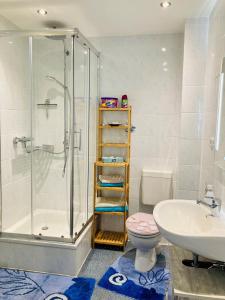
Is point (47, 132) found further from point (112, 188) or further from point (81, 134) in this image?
point (112, 188)

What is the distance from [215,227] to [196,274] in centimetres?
29

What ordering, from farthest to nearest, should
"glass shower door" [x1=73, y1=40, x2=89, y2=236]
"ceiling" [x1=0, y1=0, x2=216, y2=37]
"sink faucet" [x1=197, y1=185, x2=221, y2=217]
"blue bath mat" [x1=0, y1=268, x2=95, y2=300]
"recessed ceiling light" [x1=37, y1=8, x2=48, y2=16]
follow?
"glass shower door" [x1=73, y1=40, x2=89, y2=236] < "recessed ceiling light" [x1=37, y1=8, x2=48, y2=16] < "ceiling" [x1=0, y1=0, x2=216, y2=37] < "blue bath mat" [x1=0, y1=268, x2=95, y2=300] < "sink faucet" [x1=197, y1=185, x2=221, y2=217]

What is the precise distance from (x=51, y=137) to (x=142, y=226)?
4.72 feet

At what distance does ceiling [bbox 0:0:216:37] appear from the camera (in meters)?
2.12

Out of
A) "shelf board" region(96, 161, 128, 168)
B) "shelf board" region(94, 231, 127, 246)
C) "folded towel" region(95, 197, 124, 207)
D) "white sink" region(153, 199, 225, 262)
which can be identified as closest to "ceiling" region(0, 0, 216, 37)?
"shelf board" region(96, 161, 128, 168)

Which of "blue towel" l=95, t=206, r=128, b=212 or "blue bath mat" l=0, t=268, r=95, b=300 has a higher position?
"blue towel" l=95, t=206, r=128, b=212

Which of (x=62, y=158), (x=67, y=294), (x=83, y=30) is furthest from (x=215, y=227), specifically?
(x=83, y=30)

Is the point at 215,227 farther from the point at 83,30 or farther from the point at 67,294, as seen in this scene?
the point at 83,30

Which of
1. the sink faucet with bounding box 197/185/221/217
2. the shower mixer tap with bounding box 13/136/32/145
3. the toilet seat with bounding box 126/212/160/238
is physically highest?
the shower mixer tap with bounding box 13/136/32/145

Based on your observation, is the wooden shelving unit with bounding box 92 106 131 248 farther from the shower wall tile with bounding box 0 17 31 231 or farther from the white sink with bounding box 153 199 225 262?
the white sink with bounding box 153 199 225 262

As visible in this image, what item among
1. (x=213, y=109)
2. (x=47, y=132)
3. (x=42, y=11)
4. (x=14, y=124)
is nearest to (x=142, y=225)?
(x=213, y=109)

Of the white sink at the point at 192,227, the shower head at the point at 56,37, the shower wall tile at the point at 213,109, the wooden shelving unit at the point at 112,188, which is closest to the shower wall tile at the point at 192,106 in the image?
the shower wall tile at the point at 213,109

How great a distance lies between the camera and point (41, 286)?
84.7 inches

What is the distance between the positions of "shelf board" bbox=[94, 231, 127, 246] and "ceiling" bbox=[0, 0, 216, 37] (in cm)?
226
